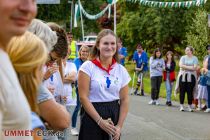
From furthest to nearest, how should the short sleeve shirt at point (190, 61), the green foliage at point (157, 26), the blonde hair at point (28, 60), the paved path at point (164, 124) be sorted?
1. the green foliage at point (157, 26)
2. the short sleeve shirt at point (190, 61)
3. the paved path at point (164, 124)
4. the blonde hair at point (28, 60)

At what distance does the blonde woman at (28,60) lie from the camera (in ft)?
6.69

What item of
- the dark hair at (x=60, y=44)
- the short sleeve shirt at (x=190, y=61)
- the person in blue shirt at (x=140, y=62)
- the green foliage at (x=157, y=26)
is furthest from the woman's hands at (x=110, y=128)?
the green foliage at (x=157, y=26)

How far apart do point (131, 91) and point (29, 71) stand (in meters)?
18.2

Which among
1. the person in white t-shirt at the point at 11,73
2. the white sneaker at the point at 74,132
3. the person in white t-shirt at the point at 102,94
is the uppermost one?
the person in white t-shirt at the point at 11,73

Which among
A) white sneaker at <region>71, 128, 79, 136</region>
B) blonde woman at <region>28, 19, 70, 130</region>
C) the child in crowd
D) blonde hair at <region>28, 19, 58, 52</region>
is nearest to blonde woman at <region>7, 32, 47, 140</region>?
blonde woman at <region>28, 19, 70, 130</region>

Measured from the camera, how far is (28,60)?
206cm

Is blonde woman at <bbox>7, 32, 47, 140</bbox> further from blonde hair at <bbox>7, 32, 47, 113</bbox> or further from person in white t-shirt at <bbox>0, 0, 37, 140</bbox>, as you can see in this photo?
person in white t-shirt at <bbox>0, 0, 37, 140</bbox>

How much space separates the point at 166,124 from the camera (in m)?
12.0

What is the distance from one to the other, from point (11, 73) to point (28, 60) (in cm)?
27

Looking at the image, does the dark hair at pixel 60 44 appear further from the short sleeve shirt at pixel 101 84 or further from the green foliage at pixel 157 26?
the green foliage at pixel 157 26

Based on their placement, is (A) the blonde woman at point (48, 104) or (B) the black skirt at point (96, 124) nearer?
(A) the blonde woman at point (48, 104)

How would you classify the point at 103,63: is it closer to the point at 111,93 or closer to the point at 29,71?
the point at 111,93

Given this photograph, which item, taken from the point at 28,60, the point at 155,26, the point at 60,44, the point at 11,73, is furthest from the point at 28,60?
the point at 155,26

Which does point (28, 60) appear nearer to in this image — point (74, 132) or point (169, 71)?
point (74, 132)
